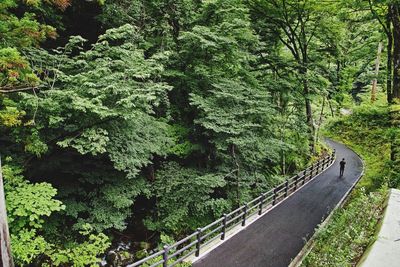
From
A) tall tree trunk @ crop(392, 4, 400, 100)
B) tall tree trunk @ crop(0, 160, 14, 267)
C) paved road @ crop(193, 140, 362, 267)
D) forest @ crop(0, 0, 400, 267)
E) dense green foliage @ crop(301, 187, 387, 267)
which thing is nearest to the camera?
tall tree trunk @ crop(0, 160, 14, 267)

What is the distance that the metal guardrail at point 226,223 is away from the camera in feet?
27.6

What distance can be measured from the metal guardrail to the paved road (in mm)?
410

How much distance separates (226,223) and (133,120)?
5.01m

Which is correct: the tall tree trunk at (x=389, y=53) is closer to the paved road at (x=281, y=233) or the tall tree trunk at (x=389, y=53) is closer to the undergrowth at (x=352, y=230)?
the undergrowth at (x=352, y=230)

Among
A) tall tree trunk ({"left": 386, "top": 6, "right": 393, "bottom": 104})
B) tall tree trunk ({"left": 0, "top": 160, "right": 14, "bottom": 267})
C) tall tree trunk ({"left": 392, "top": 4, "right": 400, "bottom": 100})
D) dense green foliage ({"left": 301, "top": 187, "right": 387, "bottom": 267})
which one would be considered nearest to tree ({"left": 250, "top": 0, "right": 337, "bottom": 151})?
tall tree trunk ({"left": 386, "top": 6, "right": 393, "bottom": 104})

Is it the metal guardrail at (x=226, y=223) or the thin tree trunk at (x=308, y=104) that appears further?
the thin tree trunk at (x=308, y=104)

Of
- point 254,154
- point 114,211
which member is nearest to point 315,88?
point 254,154

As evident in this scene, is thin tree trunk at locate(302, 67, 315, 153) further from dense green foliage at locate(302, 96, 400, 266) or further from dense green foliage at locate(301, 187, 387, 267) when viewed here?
dense green foliage at locate(301, 187, 387, 267)

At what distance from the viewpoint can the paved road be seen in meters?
8.90

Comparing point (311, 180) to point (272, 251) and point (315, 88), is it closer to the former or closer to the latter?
point (315, 88)

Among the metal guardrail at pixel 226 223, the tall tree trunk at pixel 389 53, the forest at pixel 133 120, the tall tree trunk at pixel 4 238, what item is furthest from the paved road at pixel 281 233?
the tall tree trunk at pixel 389 53

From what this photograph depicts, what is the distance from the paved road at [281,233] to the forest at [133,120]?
6.19 feet

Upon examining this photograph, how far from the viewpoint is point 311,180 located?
1830cm

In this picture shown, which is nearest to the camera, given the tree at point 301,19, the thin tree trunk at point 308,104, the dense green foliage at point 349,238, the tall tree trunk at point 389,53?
the dense green foliage at point 349,238
